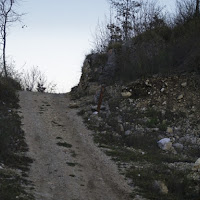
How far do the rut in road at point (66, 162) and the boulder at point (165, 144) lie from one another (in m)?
2.40

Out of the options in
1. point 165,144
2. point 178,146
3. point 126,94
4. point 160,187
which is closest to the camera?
point 160,187

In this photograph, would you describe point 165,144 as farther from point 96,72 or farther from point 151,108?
point 96,72

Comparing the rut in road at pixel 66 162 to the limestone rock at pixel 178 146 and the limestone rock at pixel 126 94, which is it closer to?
the limestone rock at pixel 126 94

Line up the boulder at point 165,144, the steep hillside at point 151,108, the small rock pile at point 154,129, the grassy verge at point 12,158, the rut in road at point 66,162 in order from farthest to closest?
the boulder at point 165,144 → the steep hillside at point 151,108 → the small rock pile at point 154,129 → the rut in road at point 66,162 → the grassy verge at point 12,158

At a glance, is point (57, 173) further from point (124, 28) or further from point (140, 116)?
point (124, 28)

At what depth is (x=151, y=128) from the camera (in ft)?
43.5

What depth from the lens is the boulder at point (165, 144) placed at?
37.3ft

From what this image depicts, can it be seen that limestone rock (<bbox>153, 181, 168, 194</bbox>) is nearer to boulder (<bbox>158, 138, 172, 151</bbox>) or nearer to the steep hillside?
the steep hillside

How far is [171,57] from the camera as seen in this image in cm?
1683

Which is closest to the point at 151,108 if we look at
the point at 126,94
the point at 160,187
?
the point at 126,94

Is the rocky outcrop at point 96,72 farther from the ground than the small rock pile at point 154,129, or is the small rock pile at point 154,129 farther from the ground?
the rocky outcrop at point 96,72

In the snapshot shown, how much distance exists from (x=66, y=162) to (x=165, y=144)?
3.96 meters

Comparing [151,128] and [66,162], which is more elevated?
[151,128]

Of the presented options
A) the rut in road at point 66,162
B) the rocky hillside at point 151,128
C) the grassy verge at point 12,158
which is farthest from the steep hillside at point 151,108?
the grassy verge at point 12,158
